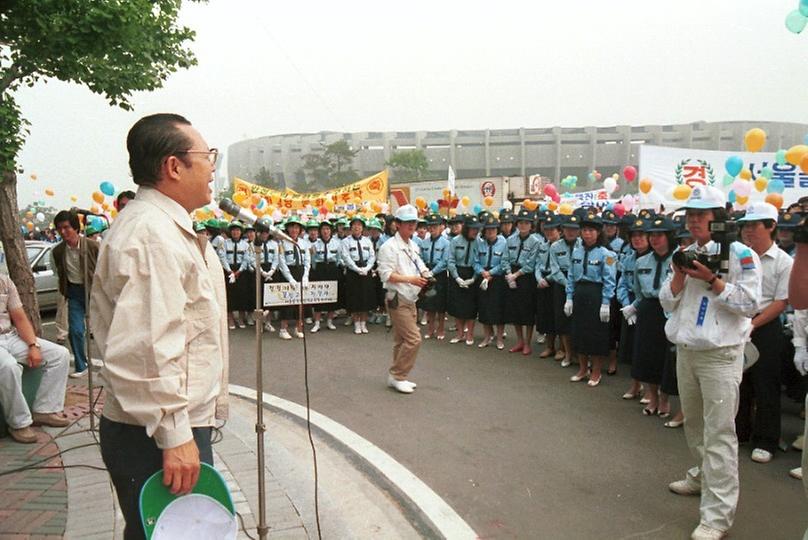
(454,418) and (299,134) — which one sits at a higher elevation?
(299,134)

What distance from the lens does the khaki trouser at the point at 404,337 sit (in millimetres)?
6531

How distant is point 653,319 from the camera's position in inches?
238

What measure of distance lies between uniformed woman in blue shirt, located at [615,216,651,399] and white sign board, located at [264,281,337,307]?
4580 mm

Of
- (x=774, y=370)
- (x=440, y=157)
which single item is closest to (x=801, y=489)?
(x=774, y=370)

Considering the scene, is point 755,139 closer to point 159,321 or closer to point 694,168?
point 694,168

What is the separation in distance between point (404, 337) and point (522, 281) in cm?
306

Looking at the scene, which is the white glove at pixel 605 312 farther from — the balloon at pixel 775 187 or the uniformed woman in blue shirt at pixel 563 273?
the balloon at pixel 775 187

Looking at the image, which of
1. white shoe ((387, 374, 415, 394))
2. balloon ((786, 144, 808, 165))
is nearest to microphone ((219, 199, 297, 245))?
white shoe ((387, 374, 415, 394))

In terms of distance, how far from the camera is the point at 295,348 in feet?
30.3

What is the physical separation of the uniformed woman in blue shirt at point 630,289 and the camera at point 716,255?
3.00 meters

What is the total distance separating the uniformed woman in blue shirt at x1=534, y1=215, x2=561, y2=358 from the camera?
8.38 meters

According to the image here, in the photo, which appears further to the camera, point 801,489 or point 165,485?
point 801,489

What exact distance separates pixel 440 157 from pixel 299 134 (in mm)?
18109

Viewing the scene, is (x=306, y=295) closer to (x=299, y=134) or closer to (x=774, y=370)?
(x=774, y=370)
